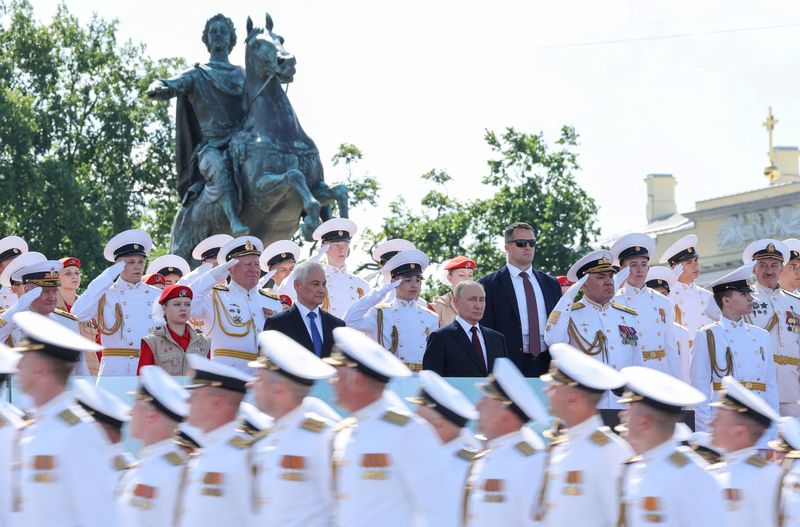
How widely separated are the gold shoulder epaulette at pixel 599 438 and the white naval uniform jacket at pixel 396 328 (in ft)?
17.6

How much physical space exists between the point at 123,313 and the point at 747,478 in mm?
6876

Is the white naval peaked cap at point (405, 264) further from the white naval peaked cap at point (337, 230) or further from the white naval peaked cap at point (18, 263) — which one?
the white naval peaked cap at point (18, 263)

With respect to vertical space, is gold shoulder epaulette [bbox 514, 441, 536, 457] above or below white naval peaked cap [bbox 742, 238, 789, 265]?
below

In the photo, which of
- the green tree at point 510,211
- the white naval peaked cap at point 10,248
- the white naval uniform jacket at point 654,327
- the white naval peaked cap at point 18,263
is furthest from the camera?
the green tree at point 510,211

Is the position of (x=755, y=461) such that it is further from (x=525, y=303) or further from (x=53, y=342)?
(x=525, y=303)

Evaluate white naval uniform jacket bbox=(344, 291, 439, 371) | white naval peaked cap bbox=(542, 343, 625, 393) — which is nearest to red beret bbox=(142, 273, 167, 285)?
white naval uniform jacket bbox=(344, 291, 439, 371)

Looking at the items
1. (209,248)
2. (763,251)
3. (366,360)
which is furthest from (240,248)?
(366,360)

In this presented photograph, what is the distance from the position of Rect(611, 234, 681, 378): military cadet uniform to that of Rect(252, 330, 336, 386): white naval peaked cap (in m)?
5.66

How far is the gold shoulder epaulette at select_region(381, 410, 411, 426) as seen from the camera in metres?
6.91

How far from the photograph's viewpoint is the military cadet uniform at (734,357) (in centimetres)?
1177

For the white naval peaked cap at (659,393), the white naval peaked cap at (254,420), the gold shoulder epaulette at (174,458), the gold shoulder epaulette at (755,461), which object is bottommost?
the gold shoulder epaulette at (755,461)

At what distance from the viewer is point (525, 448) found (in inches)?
282

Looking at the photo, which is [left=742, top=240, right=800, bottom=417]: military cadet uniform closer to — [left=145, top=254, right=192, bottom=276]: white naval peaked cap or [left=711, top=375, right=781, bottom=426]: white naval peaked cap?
[left=145, top=254, right=192, bottom=276]: white naval peaked cap

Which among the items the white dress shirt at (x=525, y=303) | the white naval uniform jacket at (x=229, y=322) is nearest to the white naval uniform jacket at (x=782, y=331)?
the white dress shirt at (x=525, y=303)
